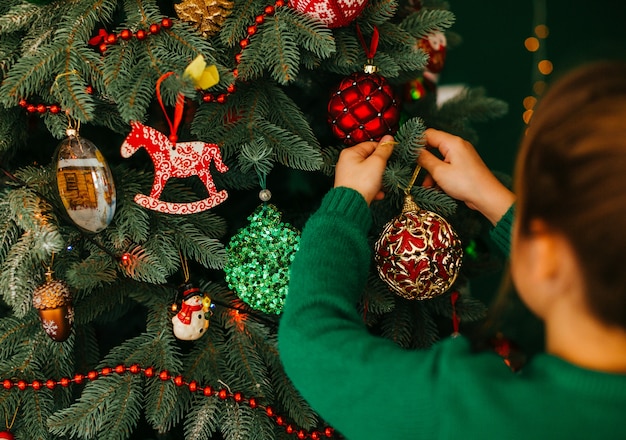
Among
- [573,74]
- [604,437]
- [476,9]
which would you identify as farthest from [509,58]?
[604,437]

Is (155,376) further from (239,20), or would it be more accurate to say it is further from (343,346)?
(239,20)

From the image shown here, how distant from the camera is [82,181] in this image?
742 millimetres

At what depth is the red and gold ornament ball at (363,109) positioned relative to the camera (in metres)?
Result: 0.77

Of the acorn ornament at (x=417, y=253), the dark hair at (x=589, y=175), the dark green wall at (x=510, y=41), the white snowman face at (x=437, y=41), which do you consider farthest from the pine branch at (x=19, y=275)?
the dark green wall at (x=510, y=41)

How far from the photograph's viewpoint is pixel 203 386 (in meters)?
0.85

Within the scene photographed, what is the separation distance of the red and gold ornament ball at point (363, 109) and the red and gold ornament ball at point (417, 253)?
0.12m

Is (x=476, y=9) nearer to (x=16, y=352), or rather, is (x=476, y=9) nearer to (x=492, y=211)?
(x=492, y=211)

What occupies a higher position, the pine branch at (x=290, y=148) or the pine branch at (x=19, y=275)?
the pine branch at (x=290, y=148)

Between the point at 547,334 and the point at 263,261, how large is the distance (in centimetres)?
39

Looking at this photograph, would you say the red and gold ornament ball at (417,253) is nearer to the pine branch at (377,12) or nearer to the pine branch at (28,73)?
the pine branch at (377,12)

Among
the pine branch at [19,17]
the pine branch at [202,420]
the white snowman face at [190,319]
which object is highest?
the pine branch at [19,17]

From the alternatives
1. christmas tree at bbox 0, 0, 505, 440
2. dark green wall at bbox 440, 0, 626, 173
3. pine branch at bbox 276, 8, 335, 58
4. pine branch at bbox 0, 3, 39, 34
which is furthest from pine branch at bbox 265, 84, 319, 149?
dark green wall at bbox 440, 0, 626, 173

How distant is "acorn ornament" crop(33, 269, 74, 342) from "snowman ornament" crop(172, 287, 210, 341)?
15 cm

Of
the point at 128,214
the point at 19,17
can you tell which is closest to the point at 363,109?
the point at 128,214
